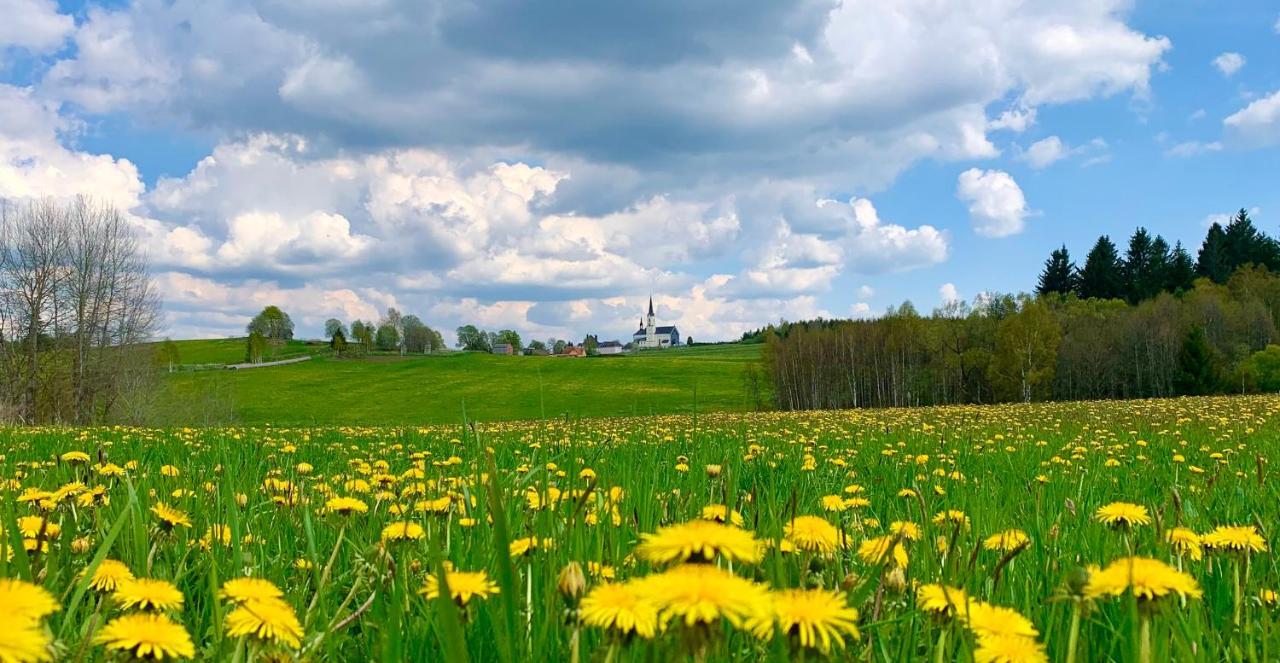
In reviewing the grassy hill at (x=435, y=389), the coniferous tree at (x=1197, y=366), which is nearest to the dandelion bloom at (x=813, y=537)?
the grassy hill at (x=435, y=389)

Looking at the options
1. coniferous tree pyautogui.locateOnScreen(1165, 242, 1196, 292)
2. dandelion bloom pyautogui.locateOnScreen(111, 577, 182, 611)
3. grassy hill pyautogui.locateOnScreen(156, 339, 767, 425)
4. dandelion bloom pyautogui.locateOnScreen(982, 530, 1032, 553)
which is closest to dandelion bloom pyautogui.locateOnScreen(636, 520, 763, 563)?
dandelion bloom pyautogui.locateOnScreen(111, 577, 182, 611)

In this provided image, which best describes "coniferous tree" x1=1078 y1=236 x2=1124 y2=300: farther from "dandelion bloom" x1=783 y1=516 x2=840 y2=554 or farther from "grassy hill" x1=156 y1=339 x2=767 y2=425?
"dandelion bloom" x1=783 y1=516 x2=840 y2=554

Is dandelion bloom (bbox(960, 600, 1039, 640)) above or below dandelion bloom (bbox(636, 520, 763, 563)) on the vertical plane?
below

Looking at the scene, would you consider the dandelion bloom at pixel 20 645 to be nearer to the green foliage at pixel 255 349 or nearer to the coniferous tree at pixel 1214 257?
the coniferous tree at pixel 1214 257

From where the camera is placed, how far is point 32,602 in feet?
2.75

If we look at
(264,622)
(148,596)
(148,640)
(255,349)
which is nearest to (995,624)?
(264,622)

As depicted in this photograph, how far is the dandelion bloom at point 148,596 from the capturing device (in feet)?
3.94

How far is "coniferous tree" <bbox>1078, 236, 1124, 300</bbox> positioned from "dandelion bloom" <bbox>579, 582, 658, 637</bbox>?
353 ft

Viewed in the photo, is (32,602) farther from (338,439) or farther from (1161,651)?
(338,439)

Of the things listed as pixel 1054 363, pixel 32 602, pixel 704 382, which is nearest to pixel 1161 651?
pixel 32 602

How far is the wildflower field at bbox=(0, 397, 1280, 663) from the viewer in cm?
92

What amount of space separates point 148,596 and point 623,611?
33.6 inches

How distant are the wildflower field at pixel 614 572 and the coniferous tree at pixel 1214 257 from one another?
104657mm

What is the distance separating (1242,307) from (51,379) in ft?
278
